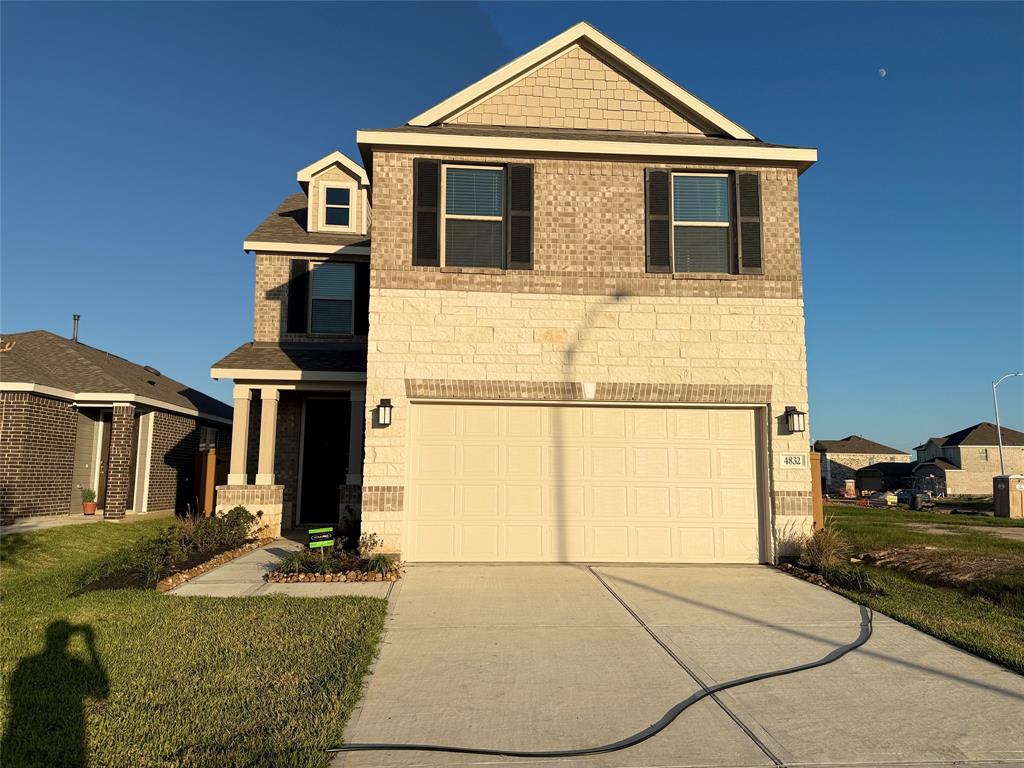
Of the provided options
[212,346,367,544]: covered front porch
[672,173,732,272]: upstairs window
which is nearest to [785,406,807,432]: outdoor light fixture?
[672,173,732,272]: upstairs window

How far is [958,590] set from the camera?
855 centimetres

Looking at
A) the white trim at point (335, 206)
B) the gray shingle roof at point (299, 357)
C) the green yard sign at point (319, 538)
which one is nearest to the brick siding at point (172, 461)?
the gray shingle roof at point (299, 357)

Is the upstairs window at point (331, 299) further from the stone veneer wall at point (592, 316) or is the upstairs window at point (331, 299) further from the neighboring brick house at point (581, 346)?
the stone veneer wall at point (592, 316)

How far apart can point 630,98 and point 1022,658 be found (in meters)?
9.63

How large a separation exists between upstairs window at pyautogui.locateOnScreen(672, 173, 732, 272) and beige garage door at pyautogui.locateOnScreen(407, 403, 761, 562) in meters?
2.40

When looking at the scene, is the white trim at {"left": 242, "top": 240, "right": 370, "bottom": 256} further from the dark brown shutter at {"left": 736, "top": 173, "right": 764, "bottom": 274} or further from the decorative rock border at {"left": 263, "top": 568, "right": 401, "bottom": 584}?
the decorative rock border at {"left": 263, "top": 568, "right": 401, "bottom": 584}

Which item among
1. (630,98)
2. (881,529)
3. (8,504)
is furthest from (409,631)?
(881,529)

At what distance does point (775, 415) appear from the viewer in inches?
406

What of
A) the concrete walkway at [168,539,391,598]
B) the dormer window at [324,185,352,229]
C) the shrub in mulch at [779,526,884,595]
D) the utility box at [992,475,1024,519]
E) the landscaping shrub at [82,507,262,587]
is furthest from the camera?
the utility box at [992,475,1024,519]

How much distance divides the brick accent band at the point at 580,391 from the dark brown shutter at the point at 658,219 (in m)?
1.92

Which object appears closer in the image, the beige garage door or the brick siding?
the beige garage door

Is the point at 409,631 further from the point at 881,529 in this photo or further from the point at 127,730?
the point at 881,529

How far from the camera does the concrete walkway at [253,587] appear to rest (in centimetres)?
790

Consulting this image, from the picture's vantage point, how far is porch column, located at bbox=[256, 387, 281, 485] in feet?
44.6
